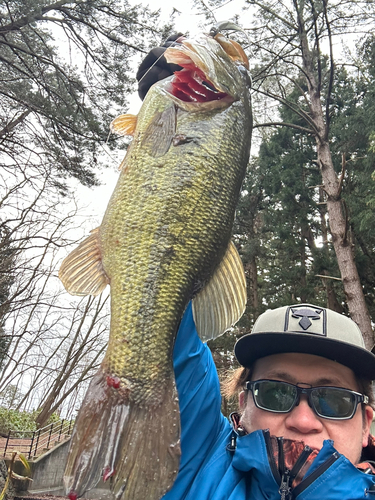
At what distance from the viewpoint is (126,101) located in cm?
875

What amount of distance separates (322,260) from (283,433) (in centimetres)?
1173

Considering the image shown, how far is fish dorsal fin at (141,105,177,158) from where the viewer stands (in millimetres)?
1546

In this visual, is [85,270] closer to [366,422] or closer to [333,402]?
[333,402]

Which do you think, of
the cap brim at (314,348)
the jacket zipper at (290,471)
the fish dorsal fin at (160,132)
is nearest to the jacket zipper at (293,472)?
the jacket zipper at (290,471)

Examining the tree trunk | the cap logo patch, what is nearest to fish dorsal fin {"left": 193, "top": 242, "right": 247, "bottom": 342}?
the cap logo patch

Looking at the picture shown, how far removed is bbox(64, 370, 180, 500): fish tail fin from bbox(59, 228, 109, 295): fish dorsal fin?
0.38 m

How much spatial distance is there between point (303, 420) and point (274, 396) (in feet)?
0.49

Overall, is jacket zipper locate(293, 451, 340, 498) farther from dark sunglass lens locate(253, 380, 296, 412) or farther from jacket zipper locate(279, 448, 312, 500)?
dark sunglass lens locate(253, 380, 296, 412)

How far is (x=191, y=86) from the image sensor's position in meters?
1.73

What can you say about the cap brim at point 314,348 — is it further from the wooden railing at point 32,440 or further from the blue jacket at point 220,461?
the wooden railing at point 32,440

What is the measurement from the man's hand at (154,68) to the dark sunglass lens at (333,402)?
166cm

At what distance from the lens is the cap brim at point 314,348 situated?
169 centimetres

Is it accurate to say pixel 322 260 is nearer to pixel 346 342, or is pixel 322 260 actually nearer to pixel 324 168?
pixel 324 168

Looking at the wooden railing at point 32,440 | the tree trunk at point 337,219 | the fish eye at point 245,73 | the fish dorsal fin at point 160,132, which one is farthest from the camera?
the wooden railing at point 32,440
